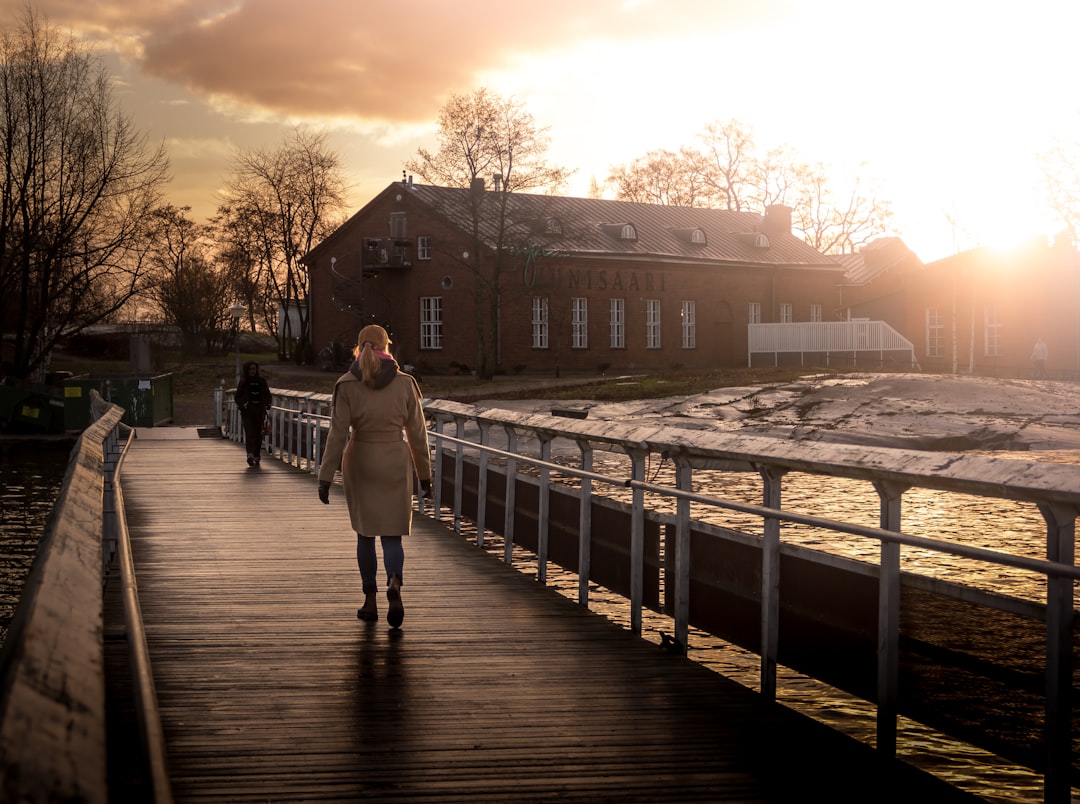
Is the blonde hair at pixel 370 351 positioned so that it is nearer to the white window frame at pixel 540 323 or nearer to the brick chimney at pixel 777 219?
the white window frame at pixel 540 323

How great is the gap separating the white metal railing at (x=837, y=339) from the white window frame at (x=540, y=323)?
28.3ft

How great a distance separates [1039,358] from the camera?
46406 millimetres

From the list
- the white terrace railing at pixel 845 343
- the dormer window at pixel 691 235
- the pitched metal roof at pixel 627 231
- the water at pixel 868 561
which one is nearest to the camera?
the water at pixel 868 561

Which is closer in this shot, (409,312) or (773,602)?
(773,602)

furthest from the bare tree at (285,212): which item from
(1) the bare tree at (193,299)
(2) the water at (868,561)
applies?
(2) the water at (868,561)

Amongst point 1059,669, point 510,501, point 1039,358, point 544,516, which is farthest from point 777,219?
point 1059,669

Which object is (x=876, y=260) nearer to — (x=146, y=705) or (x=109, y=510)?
(x=109, y=510)

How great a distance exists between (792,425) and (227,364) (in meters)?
34.0

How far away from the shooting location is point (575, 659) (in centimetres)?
613

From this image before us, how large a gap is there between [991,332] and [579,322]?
16487mm

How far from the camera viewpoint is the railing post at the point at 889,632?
4398mm

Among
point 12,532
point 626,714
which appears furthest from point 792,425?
point 626,714

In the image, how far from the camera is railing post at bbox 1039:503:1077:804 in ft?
11.7

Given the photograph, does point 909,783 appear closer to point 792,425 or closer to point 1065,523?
point 1065,523
